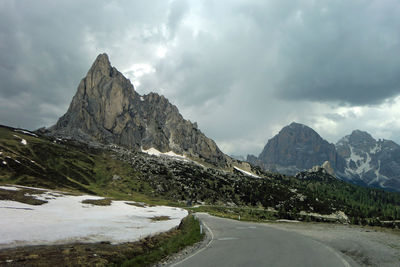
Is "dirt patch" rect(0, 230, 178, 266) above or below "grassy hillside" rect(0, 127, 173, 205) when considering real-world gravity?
below

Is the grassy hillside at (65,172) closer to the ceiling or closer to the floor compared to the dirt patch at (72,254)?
closer to the ceiling

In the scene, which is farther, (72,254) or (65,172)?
(65,172)

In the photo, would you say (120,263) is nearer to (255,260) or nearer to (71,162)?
(255,260)

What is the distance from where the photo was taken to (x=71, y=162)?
6767 inches

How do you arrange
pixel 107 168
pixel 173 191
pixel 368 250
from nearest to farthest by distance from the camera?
pixel 368 250 < pixel 173 191 < pixel 107 168

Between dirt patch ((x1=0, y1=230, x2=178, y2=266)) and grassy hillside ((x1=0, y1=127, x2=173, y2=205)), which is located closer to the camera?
dirt patch ((x1=0, y1=230, x2=178, y2=266))

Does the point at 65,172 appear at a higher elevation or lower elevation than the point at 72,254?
higher

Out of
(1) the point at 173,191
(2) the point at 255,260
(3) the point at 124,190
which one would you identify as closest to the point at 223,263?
(2) the point at 255,260

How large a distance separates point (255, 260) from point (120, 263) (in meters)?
7.83

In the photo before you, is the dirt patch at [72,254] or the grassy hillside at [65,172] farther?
the grassy hillside at [65,172]

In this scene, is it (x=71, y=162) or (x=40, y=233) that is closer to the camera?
(x=40, y=233)

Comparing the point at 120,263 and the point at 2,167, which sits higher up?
Answer: the point at 2,167

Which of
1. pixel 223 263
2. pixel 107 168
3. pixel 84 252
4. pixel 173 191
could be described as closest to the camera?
pixel 223 263

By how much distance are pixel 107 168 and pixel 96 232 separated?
17263 cm
